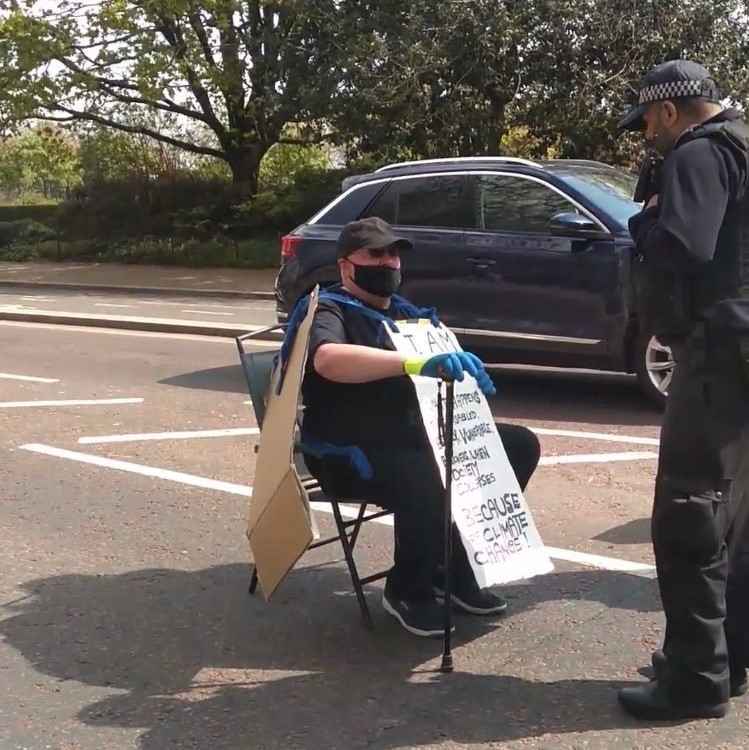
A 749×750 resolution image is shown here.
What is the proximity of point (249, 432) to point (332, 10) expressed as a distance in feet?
54.9

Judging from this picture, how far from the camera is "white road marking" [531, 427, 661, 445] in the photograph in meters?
7.10

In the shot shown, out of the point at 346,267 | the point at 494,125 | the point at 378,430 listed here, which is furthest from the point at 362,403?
the point at 494,125

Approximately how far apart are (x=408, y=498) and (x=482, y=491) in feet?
0.84

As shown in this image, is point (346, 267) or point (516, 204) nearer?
point (346, 267)

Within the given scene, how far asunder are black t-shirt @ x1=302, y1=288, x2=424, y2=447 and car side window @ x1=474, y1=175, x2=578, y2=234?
4.38m

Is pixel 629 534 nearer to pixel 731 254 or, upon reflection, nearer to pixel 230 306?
pixel 731 254

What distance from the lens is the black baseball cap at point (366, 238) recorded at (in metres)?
4.14

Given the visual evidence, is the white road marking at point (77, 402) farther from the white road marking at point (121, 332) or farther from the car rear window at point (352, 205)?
the white road marking at point (121, 332)

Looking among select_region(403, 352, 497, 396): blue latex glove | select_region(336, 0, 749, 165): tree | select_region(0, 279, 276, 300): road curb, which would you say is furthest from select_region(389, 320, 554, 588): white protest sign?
select_region(336, 0, 749, 165): tree

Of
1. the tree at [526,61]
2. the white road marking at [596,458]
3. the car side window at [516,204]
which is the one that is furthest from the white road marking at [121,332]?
the tree at [526,61]

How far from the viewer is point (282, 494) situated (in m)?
3.66

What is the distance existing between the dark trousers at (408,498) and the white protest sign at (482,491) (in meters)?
0.10

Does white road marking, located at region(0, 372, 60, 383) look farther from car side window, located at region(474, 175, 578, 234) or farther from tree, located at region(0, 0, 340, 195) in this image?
tree, located at region(0, 0, 340, 195)

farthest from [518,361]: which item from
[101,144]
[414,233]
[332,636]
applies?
[101,144]
